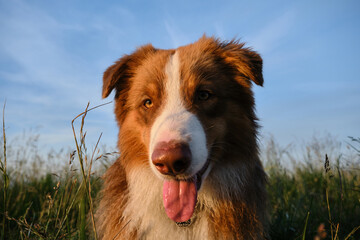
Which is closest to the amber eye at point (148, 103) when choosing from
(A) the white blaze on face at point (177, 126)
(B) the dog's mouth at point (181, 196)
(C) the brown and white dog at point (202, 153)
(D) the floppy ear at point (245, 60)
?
(C) the brown and white dog at point (202, 153)

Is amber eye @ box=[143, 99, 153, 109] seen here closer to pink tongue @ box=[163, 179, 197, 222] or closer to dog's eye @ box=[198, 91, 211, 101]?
dog's eye @ box=[198, 91, 211, 101]

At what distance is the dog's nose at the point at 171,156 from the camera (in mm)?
2457

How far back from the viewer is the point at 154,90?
3266 millimetres

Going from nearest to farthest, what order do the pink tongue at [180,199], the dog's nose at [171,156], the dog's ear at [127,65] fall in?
1. the dog's nose at [171,156]
2. the pink tongue at [180,199]
3. the dog's ear at [127,65]

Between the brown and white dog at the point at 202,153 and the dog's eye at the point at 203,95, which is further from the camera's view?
the dog's eye at the point at 203,95

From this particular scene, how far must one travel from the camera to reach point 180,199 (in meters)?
2.95

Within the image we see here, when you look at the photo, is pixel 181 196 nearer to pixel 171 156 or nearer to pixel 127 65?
pixel 171 156

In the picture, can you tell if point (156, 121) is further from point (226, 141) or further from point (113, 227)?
point (113, 227)

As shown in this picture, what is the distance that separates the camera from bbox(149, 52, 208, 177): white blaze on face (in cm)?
259

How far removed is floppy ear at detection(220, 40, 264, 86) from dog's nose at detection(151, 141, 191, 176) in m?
1.37

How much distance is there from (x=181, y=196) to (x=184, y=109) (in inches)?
34.3

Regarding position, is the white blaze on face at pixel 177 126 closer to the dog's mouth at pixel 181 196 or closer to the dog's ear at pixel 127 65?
the dog's mouth at pixel 181 196

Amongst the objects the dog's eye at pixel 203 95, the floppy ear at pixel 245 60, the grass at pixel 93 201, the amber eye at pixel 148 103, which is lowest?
the grass at pixel 93 201

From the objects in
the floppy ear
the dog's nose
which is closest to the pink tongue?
the dog's nose
